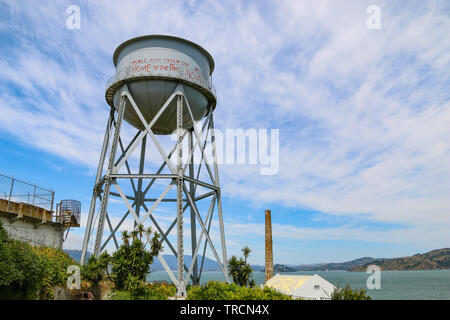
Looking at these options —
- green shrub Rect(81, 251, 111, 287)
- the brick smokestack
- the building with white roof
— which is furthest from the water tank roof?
the brick smokestack

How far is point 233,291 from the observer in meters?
15.2

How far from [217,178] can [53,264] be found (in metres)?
10.9

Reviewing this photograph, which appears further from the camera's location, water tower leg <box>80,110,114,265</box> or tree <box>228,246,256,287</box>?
tree <box>228,246,256,287</box>

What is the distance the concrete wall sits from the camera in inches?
899

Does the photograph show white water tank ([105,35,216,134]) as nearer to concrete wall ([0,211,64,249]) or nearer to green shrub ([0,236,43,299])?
concrete wall ([0,211,64,249])

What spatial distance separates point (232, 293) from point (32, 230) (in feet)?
60.3

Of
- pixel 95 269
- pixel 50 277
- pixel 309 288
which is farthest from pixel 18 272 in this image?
pixel 309 288

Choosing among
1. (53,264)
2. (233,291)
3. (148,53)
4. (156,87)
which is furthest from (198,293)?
(148,53)

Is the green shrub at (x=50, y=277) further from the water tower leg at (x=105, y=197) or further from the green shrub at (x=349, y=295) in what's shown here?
the green shrub at (x=349, y=295)

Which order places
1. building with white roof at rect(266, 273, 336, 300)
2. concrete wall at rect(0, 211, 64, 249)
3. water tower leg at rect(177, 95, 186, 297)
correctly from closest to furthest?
water tower leg at rect(177, 95, 186, 297) < concrete wall at rect(0, 211, 64, 249) < building with white roof at rect(266, 273, 336, 300)

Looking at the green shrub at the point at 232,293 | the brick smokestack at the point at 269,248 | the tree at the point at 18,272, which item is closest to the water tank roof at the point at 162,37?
the tree at the point at 18,272

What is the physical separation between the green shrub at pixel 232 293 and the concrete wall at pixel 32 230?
13.0 metres

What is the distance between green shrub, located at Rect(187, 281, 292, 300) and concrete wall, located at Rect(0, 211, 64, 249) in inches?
511
